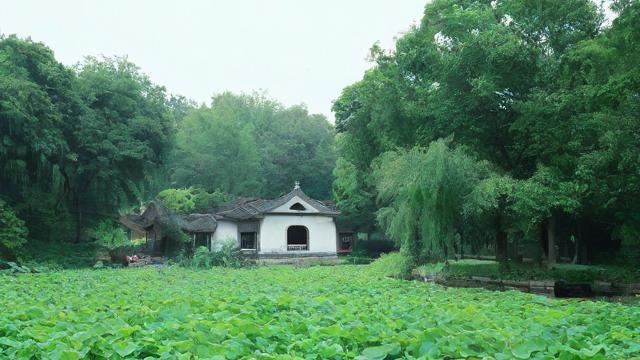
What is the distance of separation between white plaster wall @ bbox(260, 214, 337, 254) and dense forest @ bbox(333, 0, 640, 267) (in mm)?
10414

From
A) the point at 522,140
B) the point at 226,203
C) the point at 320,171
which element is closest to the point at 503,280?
the point at 522,140

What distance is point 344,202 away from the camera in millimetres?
30969

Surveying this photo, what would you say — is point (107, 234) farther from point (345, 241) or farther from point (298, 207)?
point (345, 241)

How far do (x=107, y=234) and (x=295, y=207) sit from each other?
9269 millimetres

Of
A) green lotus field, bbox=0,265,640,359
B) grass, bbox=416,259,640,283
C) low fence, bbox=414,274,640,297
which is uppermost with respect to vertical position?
green lotus field, bbox=0,265,640,359

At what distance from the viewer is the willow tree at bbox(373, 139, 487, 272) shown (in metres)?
14.0

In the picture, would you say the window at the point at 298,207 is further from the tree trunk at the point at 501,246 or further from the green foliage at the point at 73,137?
the tree trunk at the point at 501,246

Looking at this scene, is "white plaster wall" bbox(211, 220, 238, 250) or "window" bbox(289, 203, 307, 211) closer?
"window" bbox(289, 203, 307, 211)

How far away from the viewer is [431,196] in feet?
46.0

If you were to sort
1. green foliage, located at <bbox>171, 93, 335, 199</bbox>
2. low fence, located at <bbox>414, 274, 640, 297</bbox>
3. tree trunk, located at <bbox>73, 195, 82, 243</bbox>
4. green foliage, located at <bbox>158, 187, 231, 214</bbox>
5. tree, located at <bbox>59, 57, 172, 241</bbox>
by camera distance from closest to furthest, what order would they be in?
1. low fence, located at <bbox>414, 274, 640, 297</bbox>
2. tree, located at <bbox>59, 57, 172, 241</bbox>
3. tree trunk, located at <bbox>73, 195, 82, 243</bbox>
4. green foliage, located at <bbox>158, 187, 231, 214</bbox>
5. green foliage, located at <bbox>171, 93, 335, 199</bbox>

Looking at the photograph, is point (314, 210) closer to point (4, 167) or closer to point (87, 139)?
point (87, 139)

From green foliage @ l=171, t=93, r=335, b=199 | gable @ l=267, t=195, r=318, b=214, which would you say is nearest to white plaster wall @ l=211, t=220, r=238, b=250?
gable @ l=267, t=195, r=318, b=214

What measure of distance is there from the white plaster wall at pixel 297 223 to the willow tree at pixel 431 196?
14.1 meters

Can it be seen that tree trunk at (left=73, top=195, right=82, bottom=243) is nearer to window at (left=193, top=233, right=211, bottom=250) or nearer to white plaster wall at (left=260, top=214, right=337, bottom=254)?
window at (left=193, top=233, right=211, bottom=250)
